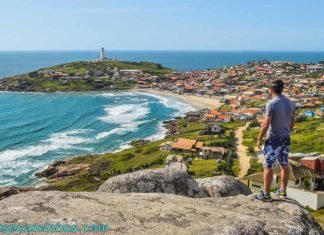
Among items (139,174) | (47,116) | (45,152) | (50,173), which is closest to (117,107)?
(47,116)

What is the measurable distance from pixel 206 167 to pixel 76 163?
21068mm

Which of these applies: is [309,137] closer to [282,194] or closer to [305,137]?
[305,137]

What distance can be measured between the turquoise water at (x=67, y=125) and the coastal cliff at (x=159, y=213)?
51.3m

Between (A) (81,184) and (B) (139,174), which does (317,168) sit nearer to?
(B) (139,174)

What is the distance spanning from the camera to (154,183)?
1298 centimetres

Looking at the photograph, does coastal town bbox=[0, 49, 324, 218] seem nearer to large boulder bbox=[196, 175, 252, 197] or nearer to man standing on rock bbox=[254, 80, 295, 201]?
large boulder bbox=[196, 175, 252, 197]

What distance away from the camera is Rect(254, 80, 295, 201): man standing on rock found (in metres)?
10.4

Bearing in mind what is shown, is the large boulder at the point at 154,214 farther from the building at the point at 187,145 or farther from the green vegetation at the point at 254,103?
the green vegetation at the point at 254,103

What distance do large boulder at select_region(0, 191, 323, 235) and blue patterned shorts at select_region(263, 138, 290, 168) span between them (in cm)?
107

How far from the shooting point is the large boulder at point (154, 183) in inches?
502

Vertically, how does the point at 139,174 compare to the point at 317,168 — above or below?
above

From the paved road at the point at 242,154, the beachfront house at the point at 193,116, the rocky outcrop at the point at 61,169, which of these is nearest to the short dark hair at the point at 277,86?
the paved road at the point at 242,154

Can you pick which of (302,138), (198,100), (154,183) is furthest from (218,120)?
(154,183)

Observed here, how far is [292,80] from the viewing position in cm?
15238
